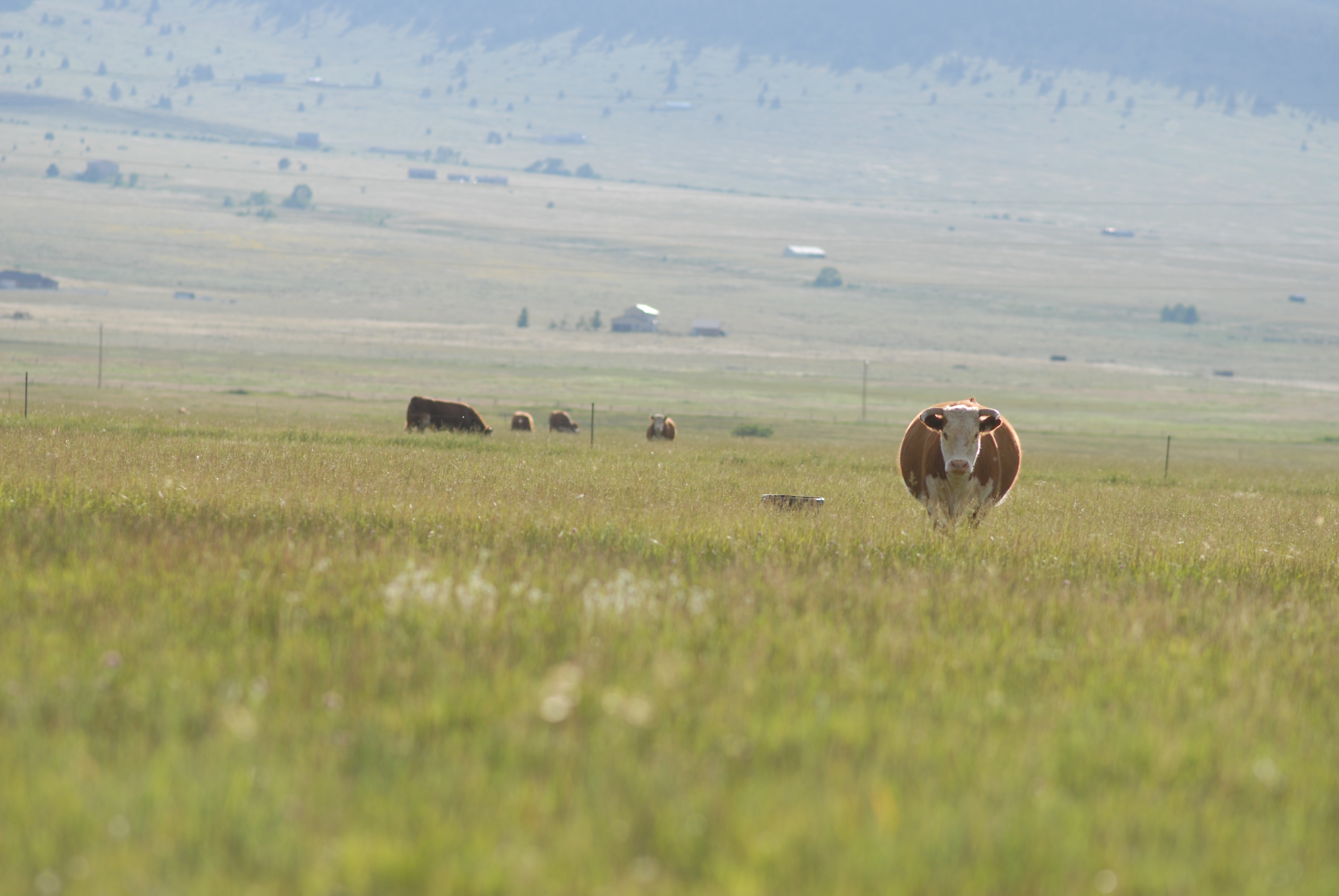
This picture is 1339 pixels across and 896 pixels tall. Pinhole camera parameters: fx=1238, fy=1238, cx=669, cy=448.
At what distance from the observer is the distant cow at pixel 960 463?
13752 mm

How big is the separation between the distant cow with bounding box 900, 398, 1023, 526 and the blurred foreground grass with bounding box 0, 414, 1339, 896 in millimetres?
3784

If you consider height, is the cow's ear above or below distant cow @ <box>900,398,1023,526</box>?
above

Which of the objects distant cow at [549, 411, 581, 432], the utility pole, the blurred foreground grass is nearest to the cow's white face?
the blurred foreground grass

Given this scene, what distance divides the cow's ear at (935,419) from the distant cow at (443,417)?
2116 centimetres

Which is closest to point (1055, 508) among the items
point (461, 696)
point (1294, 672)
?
point (1294, 672)

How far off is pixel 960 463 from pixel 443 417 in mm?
22989

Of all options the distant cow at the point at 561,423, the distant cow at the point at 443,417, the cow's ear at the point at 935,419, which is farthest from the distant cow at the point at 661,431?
the cow's ear at the point at 935,419

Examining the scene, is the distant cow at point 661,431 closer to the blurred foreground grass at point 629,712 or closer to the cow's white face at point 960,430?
the cow's white face at point 960,430

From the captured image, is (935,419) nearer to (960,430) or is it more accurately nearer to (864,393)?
(960,430)

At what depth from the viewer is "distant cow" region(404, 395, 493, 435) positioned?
1335 inches

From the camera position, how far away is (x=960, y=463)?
13438mm

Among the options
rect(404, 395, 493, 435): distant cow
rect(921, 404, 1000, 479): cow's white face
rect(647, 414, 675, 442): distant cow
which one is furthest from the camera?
rect(647, 414, 675, 442): distant cow

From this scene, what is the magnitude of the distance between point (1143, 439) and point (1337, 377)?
13202 centimetres

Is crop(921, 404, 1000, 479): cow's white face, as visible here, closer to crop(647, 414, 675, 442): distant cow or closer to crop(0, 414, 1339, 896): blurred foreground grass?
crop(0, 414, 1339, 896): blurred foreground grass
